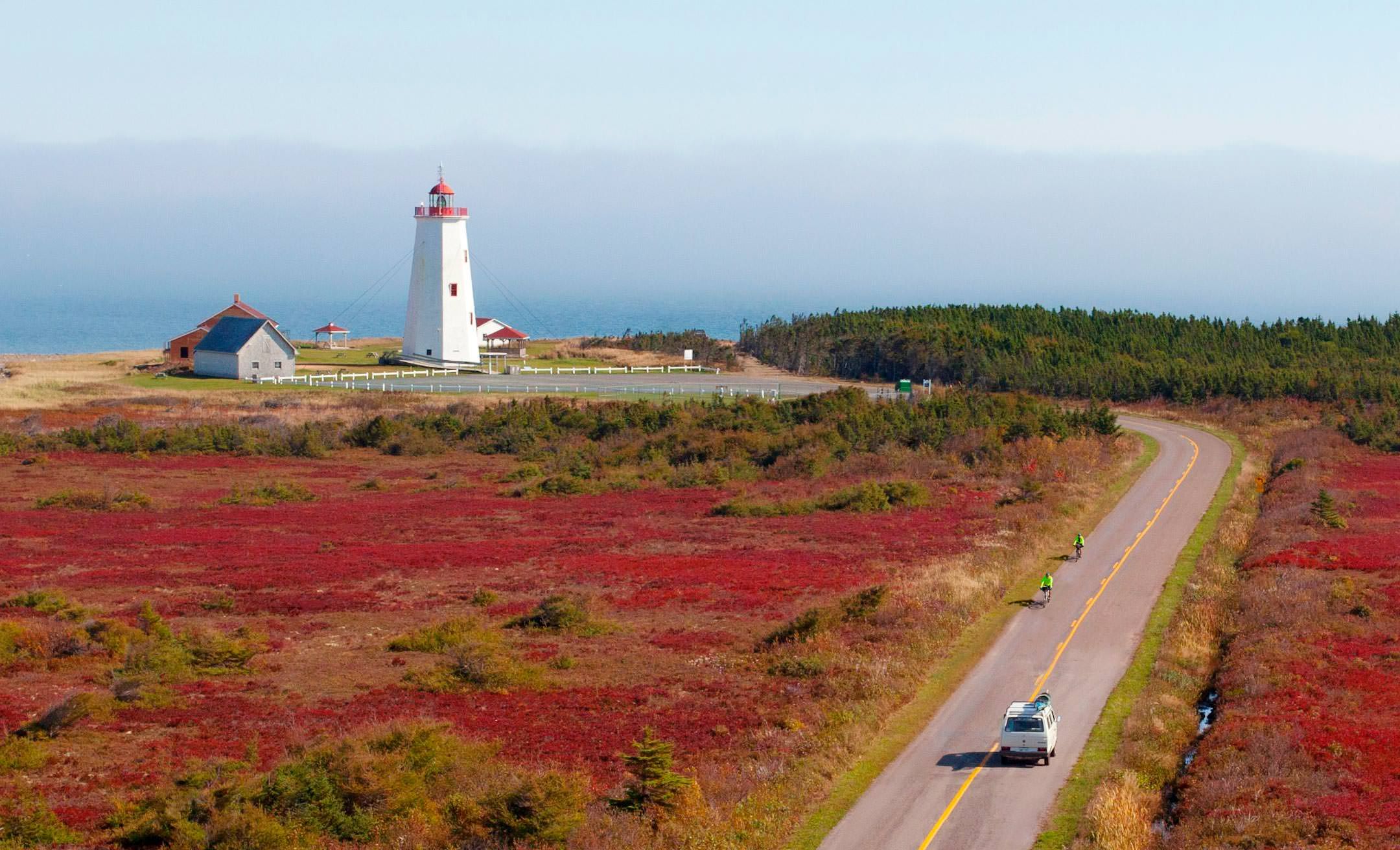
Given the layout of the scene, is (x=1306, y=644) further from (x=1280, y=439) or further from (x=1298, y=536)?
(x=1280, y=439)

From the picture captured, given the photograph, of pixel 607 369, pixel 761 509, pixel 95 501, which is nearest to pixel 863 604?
pixel 761 509

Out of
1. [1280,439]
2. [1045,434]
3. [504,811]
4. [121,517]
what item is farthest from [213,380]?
[504,811]

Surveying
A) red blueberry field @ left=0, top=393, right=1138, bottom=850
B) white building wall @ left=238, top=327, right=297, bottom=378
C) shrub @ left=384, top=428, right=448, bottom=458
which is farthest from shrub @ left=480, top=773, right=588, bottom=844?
white building wall @ left=238, top=327, right=297, bottom=378

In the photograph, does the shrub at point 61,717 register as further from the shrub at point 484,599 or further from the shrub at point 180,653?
the shrub at point 484,599

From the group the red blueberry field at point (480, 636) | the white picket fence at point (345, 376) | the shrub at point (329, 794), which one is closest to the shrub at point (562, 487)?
the red blueberry field at point (480, 636)

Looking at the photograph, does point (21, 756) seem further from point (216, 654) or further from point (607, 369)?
point (607, 369)

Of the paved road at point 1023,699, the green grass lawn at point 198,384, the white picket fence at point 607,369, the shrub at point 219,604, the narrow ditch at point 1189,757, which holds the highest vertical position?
the white picket fence at point 607,369
